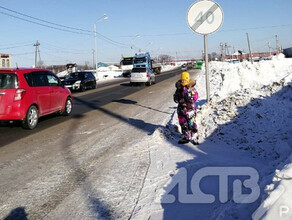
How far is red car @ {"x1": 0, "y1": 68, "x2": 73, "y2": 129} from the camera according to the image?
26.1 ft

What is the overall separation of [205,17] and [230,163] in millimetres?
3740

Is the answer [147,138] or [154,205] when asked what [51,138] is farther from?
[154,205]

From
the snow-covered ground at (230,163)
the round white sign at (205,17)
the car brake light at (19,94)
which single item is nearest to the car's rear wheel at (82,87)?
the car brake light at (19,94)

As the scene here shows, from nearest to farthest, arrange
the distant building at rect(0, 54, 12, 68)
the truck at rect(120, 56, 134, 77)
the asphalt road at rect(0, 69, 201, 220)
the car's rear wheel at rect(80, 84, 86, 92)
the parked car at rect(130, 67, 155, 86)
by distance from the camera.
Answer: the asphalt road at rect(0, 69, 201, 220)
the car's rear wheel at rect(80, 84, 86, 92)
the parked car at rect(130, 67, 155, 86)
the distant building at rect(0, 54, 12, 68)
the truck at rect(120, 56, 134, 77)

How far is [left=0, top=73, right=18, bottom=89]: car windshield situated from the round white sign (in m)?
4.93

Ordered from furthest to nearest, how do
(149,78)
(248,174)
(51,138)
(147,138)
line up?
(149,78) < (51,138) < (147,138) < (248,174)

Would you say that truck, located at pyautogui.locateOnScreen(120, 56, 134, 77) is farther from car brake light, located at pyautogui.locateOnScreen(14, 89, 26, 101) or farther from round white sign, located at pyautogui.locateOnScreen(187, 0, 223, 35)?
round white sign, located at pyautogui.locateOnScreen(187, 0, 223, 35)

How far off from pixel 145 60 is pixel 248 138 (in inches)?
1362

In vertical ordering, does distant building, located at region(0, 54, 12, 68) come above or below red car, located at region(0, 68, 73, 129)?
above

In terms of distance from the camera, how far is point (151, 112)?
10.9m

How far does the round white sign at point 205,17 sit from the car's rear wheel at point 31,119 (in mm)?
5050

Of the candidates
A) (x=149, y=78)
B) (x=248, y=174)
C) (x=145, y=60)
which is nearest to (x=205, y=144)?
(x=248, y=174)

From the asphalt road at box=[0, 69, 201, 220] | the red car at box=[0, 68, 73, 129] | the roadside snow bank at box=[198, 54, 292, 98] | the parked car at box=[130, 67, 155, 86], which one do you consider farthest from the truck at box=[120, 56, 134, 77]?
the asphalt road at box=[0, 69, 201, 220]

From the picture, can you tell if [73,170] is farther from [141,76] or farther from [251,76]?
[141,76]
